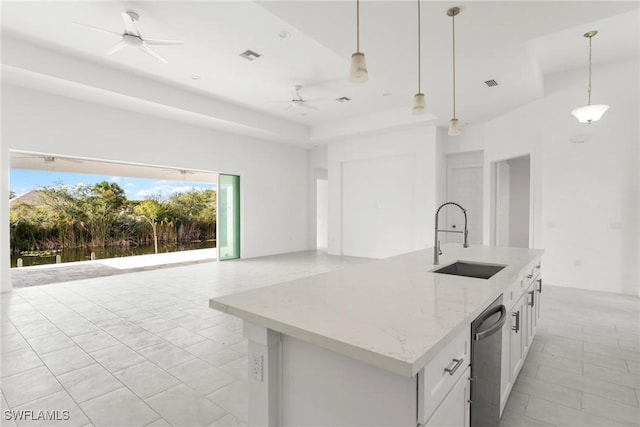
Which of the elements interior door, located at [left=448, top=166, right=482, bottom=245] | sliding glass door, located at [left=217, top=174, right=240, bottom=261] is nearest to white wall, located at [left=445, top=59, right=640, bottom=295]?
interior door, located at [left=448, top=166, right=482, bottom=245]

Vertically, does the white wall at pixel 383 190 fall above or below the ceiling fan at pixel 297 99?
below

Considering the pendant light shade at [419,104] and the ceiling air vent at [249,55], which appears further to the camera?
the ceiling air vent at [249,55]

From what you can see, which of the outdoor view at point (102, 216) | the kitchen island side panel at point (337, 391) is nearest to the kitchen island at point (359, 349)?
the kitchen island side panel at point (337, 391)

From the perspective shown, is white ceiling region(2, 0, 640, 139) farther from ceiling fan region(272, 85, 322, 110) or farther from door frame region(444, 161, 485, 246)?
door frame region(444, 161, 485, 246)

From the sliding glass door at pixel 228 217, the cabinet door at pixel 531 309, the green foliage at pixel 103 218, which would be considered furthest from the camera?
the sliding glass door at pixel 228 217

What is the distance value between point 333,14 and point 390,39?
78cm

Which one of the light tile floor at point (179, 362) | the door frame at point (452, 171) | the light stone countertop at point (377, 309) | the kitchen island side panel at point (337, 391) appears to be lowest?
the light tile floor at point (179, 362)

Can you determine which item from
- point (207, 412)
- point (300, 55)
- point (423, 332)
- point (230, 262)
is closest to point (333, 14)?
point (300, 55)

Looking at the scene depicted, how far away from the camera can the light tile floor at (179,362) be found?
2.05 m

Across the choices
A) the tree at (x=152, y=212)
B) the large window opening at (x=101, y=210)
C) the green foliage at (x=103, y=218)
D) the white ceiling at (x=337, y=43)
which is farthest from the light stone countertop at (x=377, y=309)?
the tree at (x=152, y=212)

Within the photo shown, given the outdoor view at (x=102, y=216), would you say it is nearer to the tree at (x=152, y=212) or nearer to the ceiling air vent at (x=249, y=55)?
the tree at (x=152, y=212)

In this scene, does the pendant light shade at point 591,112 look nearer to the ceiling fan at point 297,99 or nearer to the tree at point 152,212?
the ceiling fan at point 297,99

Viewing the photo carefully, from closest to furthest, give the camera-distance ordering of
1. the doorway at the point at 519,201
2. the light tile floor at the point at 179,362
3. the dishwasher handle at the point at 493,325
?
the dishwasher handle at the point at 493,325 < the light tile floor at the point at 179,362 < the doorway at the point at 519,201

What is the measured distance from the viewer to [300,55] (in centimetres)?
466
